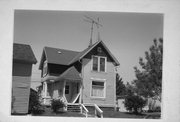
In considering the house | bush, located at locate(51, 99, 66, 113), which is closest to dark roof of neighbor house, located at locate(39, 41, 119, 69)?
the house

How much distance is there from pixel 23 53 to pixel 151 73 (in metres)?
2.30

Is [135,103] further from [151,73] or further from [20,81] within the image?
[20,81]

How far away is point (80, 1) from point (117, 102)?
1.90 meters

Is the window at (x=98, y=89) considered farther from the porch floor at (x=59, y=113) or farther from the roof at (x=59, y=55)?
the roof at (x=59, y=55)

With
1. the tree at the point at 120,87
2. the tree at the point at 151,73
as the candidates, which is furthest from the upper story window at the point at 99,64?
the tree at the point at 151,73

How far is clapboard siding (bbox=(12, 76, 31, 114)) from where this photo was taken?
18.9 ft

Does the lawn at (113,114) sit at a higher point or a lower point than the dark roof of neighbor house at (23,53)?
lower

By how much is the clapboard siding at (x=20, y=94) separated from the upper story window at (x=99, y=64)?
1226 millimetres

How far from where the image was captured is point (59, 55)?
228 inches

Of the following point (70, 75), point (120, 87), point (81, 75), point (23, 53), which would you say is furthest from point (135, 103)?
point (23, 53)

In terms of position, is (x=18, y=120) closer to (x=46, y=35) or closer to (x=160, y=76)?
(x=46, y=35)

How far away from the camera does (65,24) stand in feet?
19.4

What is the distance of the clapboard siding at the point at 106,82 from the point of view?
5.83m

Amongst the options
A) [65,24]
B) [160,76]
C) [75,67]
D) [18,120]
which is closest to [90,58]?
[75,67]
